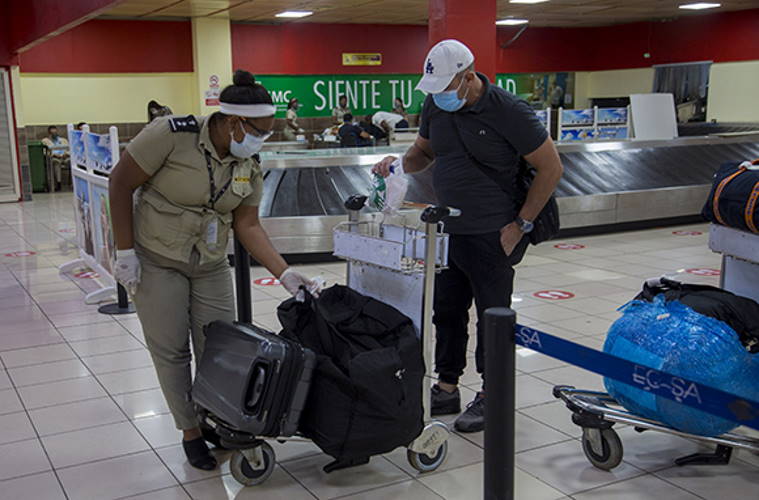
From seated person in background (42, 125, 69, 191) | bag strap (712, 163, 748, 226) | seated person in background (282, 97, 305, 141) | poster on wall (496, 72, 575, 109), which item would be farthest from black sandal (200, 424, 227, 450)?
poster on wall (496, 72, 575, 109)

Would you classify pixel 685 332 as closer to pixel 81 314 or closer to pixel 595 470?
pixel 595 470

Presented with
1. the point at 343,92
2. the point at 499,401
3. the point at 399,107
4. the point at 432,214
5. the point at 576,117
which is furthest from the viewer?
the point at 343,92

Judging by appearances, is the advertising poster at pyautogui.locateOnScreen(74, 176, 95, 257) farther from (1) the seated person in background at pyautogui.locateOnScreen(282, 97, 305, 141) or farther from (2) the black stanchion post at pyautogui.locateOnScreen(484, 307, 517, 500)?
(1) the seated person in background at pyautogui.locateOnScreen(282, 97, 305, 141)

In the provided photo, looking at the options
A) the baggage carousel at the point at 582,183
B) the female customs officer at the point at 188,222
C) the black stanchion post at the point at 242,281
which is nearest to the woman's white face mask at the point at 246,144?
the female customs officer at the point at 188,222

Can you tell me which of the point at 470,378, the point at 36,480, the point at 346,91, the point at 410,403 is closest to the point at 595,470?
the point at 410,403

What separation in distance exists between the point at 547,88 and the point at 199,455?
19.9 m

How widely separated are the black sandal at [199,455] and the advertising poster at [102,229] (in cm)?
308

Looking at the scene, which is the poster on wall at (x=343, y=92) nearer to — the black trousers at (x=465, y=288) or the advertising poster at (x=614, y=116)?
the advertising poster at (x=614, y=116)

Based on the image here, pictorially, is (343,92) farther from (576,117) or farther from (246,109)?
(246,109)

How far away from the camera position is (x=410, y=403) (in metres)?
2.92

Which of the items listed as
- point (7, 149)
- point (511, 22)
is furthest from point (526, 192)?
point (511, 22)

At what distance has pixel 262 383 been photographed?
2.79m

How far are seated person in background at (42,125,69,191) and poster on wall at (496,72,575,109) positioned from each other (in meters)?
11.7

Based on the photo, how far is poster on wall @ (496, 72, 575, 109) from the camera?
2139 cm
